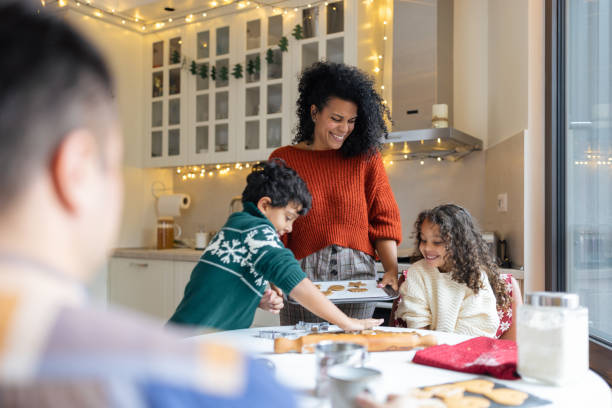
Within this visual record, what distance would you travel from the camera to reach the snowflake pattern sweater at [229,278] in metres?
1.23

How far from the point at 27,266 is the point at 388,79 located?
3126 millimetres

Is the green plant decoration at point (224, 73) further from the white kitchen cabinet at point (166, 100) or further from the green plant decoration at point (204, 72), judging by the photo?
the white kitchen cabinet at point (166, 100)

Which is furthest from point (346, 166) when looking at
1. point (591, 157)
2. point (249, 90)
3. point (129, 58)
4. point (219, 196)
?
point (129, 58)

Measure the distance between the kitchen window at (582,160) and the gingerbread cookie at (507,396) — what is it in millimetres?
1119

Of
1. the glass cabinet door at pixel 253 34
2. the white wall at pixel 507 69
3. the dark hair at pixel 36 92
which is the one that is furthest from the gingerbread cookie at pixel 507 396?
the glass cabinet door at pixel 253 34

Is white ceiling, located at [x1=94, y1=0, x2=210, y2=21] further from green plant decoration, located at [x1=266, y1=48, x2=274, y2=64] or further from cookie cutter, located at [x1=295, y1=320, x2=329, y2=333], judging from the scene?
cookie cutter, located at [x1=295, y1=320, x2=329, y2=333]

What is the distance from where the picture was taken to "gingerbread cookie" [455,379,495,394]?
799mm

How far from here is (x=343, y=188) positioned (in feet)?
5.64

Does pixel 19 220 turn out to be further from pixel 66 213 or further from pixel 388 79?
pixel 388 79

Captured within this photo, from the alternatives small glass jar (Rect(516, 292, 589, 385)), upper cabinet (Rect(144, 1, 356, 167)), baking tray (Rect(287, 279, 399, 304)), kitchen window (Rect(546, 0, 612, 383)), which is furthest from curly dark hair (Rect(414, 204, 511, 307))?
upper cabinet (Rect(144, 1, 356, 167))

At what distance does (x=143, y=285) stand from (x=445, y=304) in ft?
8.66

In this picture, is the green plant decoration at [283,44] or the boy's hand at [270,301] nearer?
the boy's hand at [270,301]

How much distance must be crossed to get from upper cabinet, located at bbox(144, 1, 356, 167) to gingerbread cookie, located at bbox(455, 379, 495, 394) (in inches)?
102

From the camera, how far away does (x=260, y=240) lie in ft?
3.96
